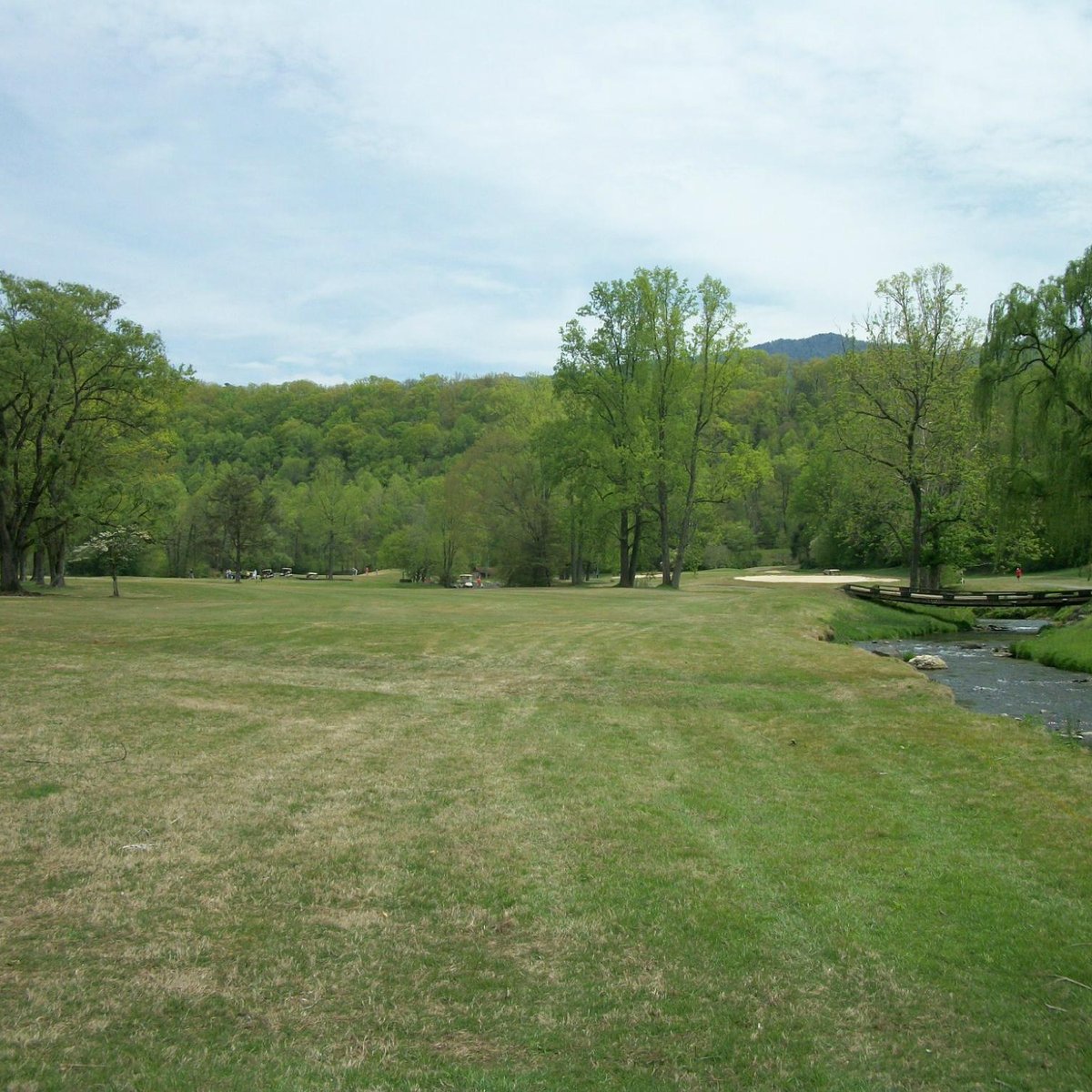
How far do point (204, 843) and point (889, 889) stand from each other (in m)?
5.14

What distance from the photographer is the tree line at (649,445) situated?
94.4 ft

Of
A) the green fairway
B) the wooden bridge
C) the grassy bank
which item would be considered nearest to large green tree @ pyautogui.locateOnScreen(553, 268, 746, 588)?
the wooden bridge

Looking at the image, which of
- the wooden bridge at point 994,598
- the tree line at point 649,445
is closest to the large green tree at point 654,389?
the tree line at point 649,445

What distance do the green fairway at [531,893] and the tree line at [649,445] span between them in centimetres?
1914

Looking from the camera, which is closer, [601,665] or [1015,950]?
[1015,950]

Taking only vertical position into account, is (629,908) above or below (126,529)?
below

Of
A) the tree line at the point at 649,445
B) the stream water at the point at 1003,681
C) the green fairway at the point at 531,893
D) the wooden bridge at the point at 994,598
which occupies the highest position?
the tree line at the point at 649,445

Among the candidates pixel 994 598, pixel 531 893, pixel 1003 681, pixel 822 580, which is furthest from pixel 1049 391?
pixel 531 893

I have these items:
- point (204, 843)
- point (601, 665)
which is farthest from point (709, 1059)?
point (601, 665)

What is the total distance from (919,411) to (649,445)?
40.6 ft

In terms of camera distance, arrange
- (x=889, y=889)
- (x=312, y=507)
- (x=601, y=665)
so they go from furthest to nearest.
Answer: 1. (x=312, y=507)
2. (x=601, y=665)
3. (x=889, y=889)

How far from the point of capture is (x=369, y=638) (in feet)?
64.4

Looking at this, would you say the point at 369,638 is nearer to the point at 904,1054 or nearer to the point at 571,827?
the point at 571,827

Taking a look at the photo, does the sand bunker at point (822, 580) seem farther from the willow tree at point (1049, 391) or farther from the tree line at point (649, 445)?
the willow tree at point (1049, 391)
